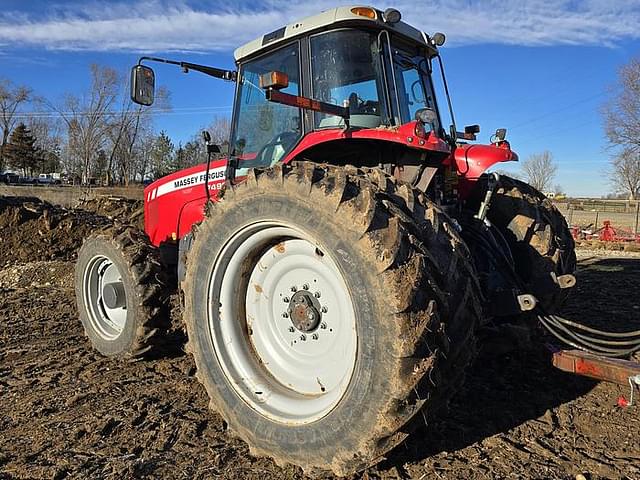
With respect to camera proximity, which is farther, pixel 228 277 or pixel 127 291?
pixel 127 291

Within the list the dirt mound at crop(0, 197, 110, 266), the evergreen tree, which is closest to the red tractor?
the dirt mound at crop(0, 197, 110, 266)

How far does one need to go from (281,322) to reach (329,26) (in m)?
2.02

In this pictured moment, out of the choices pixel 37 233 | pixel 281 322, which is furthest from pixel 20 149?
pixel 281 322

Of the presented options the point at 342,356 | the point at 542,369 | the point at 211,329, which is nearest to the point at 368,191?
the point at 342,356

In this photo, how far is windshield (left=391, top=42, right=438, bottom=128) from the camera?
3984mm

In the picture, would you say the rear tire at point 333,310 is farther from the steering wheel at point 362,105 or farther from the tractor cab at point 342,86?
the steering wheel at point 362,105

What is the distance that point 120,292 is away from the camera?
4973 mm

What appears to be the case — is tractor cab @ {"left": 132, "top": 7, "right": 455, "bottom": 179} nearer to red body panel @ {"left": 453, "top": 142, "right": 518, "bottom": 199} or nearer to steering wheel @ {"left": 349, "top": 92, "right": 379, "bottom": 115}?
steering wheel @ {"left": 349, "top": 92, "right": 379, "bottom": 115}

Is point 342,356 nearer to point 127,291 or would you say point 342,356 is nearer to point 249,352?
point 249,352

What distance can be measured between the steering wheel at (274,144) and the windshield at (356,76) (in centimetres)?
43

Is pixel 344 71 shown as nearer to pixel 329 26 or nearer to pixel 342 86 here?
pixel 342 86

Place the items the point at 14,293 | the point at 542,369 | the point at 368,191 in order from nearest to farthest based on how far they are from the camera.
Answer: the point at 368,191 → the point at 542,369 → the point at 14,293

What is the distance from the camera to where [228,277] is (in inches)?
128

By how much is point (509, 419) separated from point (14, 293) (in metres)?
7.39
